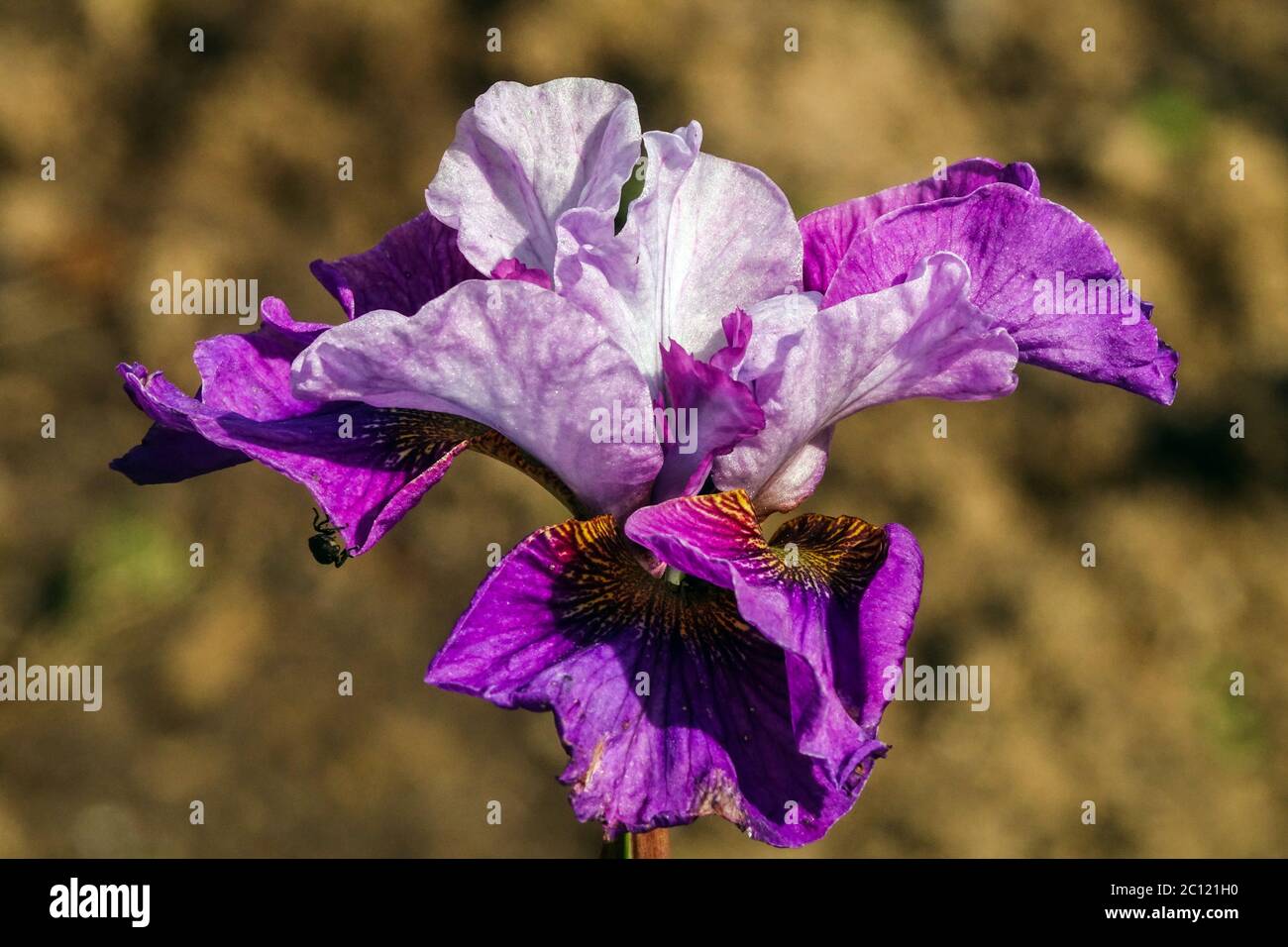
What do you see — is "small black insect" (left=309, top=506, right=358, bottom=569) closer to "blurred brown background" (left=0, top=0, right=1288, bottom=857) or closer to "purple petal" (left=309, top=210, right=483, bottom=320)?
"purple petal" (left=309, top=210, right=483, bottom=320)

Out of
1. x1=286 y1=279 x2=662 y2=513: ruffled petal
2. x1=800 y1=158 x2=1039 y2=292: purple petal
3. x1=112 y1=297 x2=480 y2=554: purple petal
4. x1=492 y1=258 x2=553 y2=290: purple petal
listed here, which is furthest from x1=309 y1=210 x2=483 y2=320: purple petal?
x1=800 y1=158 x2=1039 y2=292: purple petal

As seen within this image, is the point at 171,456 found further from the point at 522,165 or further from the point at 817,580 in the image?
the point at 817,580

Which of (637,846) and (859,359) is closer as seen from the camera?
(859,359)

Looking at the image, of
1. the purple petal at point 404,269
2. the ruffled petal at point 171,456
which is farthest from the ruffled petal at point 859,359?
the ruffled petal at point 171,456

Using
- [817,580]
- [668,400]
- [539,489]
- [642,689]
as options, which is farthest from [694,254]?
[539,489]

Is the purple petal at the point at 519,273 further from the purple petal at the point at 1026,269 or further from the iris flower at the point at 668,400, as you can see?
the purple petal at the point at 1026,269
